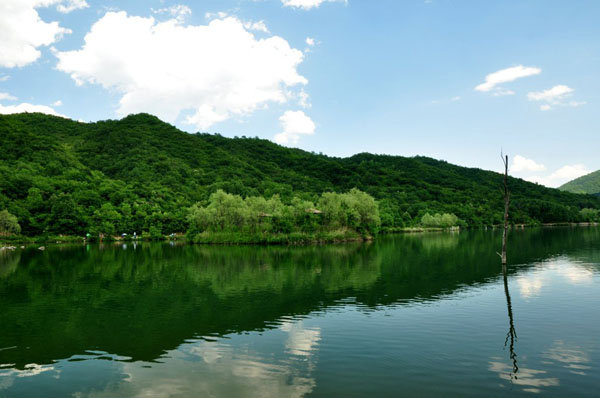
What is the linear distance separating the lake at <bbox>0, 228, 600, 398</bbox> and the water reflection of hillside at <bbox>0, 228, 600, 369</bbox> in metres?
0.16

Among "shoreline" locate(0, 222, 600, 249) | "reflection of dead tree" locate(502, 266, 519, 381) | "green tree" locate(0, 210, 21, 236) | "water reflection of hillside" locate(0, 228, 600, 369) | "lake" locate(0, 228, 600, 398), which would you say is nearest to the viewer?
Result: "lake" locate(0, 228, 600, 398)

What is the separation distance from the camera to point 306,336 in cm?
2053

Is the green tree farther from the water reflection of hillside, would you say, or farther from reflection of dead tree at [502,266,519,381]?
reflection of dead tree at [502,266,519,381]

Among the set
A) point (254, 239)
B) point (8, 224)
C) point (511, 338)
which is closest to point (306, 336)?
point (511, 338)

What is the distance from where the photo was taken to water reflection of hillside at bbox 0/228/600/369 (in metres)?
21.3

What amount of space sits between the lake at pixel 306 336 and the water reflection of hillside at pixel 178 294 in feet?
0.53

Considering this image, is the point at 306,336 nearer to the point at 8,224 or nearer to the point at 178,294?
the point at 178,294

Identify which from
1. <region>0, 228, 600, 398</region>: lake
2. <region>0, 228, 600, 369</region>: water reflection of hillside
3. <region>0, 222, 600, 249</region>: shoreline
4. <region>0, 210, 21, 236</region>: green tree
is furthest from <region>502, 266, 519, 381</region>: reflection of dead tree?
<region>0, 210, 21, 236</region>: green tree

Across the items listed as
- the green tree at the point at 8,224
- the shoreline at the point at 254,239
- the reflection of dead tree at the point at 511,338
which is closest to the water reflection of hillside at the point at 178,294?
the reflection of dead tree at the point at 511,338

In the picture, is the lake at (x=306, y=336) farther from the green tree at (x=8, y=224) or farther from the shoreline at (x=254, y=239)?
the green tree at (x=8, y=224)

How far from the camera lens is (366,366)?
16.1m

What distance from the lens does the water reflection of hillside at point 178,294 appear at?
2130 cm

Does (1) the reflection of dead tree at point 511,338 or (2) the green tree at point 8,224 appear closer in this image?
(1) the reflection of dead tree at point 511,338

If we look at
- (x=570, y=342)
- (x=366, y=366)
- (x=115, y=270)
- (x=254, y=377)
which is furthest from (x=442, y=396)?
(x=115, y=270)
